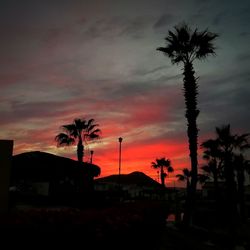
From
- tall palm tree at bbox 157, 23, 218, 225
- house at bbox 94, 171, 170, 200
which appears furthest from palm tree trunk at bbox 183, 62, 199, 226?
house at bbox 94, 171, 170, 200

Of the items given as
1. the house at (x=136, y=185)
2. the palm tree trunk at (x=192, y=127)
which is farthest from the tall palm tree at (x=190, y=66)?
the house at (x=136, y=185)

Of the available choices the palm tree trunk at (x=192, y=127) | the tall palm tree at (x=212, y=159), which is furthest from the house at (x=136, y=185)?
the palm tree trunk at (x=192, y=127)

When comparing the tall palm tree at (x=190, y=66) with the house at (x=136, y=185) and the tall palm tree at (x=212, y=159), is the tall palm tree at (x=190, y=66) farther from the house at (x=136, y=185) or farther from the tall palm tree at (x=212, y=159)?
the house at (x=136, y=185)

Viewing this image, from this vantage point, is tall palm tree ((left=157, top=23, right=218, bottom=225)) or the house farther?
the house

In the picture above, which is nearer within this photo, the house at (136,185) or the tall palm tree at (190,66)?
the tall palm tree at (190,66)

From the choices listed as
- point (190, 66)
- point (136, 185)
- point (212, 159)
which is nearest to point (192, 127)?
point (190, 66)

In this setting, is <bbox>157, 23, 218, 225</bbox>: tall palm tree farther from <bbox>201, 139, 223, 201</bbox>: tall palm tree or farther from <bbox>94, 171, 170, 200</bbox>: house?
<bbox>94, 171, 170, 200</bbox>: house

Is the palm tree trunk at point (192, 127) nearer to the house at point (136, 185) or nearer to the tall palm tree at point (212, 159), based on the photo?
the tall palm tree at point (212, 159)

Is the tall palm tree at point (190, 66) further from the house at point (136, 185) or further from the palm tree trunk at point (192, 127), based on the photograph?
the house at point (136, 185)

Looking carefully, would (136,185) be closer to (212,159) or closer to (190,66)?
(212,159)

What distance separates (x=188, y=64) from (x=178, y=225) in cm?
1108

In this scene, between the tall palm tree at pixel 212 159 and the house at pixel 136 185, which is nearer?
the tall palm tree at pixel 212 159

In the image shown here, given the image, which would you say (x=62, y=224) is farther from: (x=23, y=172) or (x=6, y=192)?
(x=23, y=172)

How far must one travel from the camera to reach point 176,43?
2542 cm
